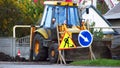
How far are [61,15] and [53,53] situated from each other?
2.55 m

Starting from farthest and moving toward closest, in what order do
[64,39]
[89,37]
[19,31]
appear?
[19,31]
[64,39]
[89,37]

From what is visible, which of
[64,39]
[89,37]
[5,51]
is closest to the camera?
[89,37]

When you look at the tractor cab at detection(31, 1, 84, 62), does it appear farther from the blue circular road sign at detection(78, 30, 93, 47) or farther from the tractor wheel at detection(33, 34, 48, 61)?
the blue circular road sign at detection(78, 30, 93, 47)

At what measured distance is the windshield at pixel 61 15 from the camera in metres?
26.6

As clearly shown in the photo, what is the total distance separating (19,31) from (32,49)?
1237cm

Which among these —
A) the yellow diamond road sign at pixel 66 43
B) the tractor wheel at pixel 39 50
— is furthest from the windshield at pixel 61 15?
the yellow diamond road sign at pixel 66 43

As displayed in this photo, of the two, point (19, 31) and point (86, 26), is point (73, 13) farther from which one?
point (19, 31)

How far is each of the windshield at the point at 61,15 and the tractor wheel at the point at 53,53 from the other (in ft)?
5.34

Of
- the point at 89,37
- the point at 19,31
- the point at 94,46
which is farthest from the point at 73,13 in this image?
the point at 19,31

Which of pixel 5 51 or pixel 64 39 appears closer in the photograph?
pixel 64 39

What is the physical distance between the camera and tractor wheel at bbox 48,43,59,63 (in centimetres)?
2458

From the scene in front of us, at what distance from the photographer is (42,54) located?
87.1 feet

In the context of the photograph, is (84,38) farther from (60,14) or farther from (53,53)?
(60,14)

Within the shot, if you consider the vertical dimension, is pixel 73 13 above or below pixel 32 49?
above
